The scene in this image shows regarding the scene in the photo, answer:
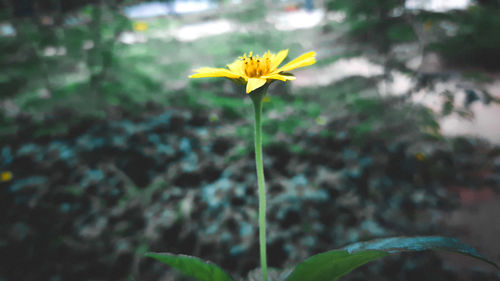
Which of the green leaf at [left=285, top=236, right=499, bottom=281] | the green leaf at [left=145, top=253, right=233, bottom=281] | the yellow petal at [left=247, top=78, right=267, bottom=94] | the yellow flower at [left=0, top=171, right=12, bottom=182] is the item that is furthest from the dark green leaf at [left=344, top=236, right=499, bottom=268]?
the yellow flower at [left=0, top=171, right=12, bottom=182]

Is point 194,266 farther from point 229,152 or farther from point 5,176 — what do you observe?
point 5,176

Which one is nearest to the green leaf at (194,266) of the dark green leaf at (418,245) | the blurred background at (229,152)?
the dark green leaf at (418,245)

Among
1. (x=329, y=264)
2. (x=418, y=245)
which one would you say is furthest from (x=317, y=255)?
(x=418, y=245)

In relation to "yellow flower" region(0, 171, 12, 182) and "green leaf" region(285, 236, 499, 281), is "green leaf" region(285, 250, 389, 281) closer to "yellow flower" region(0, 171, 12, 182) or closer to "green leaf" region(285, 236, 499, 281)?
"green leaf" region(285, 236, 499, 281)

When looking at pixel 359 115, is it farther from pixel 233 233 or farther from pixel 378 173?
pixel 233 233

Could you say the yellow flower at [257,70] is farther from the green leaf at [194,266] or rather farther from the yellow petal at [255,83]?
the green leaf at [194,266]

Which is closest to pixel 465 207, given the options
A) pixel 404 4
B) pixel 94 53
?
pixel 404 4
